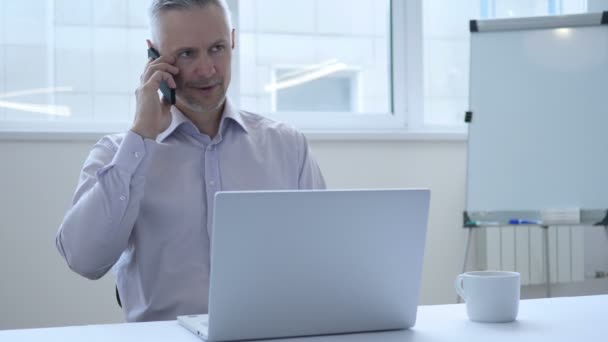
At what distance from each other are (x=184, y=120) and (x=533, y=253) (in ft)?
6.84

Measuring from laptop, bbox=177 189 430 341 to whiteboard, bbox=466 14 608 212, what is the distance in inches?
74.2

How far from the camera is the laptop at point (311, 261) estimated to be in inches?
42.8

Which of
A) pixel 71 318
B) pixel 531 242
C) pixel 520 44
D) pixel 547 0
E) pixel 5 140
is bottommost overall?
pixel 71 318

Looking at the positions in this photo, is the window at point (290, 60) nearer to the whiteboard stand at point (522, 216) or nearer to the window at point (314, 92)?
the window at point (314, 92)

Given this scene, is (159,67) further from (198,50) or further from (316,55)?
(316,55)

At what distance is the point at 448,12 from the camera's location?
3.46 meters

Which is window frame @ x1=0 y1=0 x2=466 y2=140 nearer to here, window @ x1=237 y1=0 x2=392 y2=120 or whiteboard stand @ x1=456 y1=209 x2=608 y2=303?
window @ x1=237 y1=0 x2=392 y2=120

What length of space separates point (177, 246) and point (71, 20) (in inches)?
63.7

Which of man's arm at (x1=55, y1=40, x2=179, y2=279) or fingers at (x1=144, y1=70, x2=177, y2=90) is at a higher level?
fingers at (x1=144, y1=70, x2=177, y2=90)

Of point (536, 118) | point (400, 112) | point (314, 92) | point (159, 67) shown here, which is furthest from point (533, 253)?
point (159, 67)

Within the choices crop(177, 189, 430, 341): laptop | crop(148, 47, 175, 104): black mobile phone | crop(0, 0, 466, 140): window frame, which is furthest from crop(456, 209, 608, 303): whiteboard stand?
crop(177, 189, 430, 341): laptop

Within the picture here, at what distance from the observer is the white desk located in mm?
1160

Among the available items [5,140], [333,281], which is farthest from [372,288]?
[5,140]

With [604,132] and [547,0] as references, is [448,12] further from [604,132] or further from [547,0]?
[604,132]
